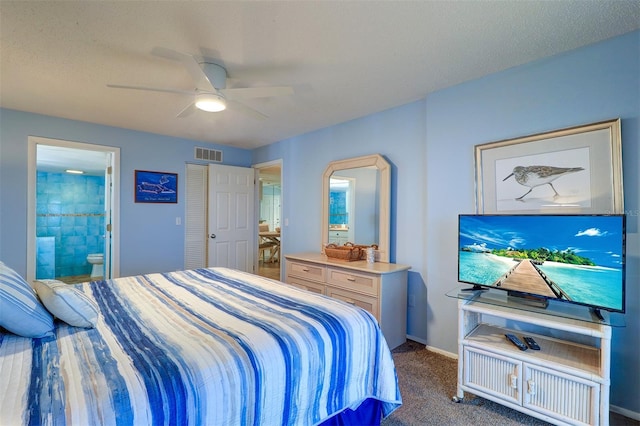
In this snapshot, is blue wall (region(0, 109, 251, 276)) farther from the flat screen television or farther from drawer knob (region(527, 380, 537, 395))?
drawer knob (region(527, 380, 537, 395))

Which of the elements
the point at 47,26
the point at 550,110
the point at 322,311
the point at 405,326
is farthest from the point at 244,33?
the point at 405,326

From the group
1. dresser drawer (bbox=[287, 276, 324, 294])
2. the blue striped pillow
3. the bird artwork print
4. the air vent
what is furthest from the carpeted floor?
the air vent

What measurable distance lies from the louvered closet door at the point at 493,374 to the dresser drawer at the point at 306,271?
1.56 metres

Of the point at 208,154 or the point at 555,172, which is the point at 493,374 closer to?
the point at 555,172

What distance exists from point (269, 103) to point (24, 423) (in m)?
2.89

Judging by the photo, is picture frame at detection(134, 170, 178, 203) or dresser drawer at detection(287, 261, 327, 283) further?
picture frame at detection(134, 170, 178, 203)

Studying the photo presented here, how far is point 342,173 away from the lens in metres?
3.69

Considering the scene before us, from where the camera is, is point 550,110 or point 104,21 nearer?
point 104,21

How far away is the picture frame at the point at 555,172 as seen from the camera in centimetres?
188

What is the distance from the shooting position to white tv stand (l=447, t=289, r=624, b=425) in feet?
5.20

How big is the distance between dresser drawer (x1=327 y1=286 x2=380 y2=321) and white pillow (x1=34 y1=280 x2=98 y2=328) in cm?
203

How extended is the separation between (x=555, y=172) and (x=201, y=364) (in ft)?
7.99

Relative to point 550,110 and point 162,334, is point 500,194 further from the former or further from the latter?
point 162,334

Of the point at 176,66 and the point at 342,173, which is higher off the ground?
the point at 176,66
